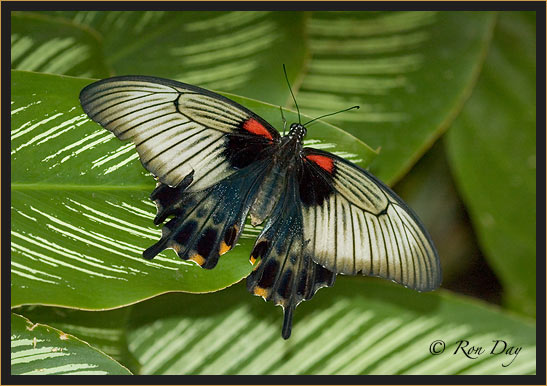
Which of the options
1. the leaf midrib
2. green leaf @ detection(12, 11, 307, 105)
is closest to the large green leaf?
green leaf @ detection(12, 11, 307, 105)

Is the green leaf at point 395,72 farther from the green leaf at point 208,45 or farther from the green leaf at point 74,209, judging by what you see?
the green leaf at point 74,209

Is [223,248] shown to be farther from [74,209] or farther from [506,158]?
[506,158]

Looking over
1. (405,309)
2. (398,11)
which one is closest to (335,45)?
(398,11)

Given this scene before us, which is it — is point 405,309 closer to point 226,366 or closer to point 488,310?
point 488,310

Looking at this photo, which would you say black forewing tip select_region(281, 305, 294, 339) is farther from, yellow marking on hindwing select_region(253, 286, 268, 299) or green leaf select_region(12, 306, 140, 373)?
green leaf select_region(12, 306, 140, 373)

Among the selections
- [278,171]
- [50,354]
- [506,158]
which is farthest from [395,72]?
[50,354]

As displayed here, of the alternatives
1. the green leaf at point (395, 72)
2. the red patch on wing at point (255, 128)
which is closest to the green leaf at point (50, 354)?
the red patch on wing at point (255, 128)
